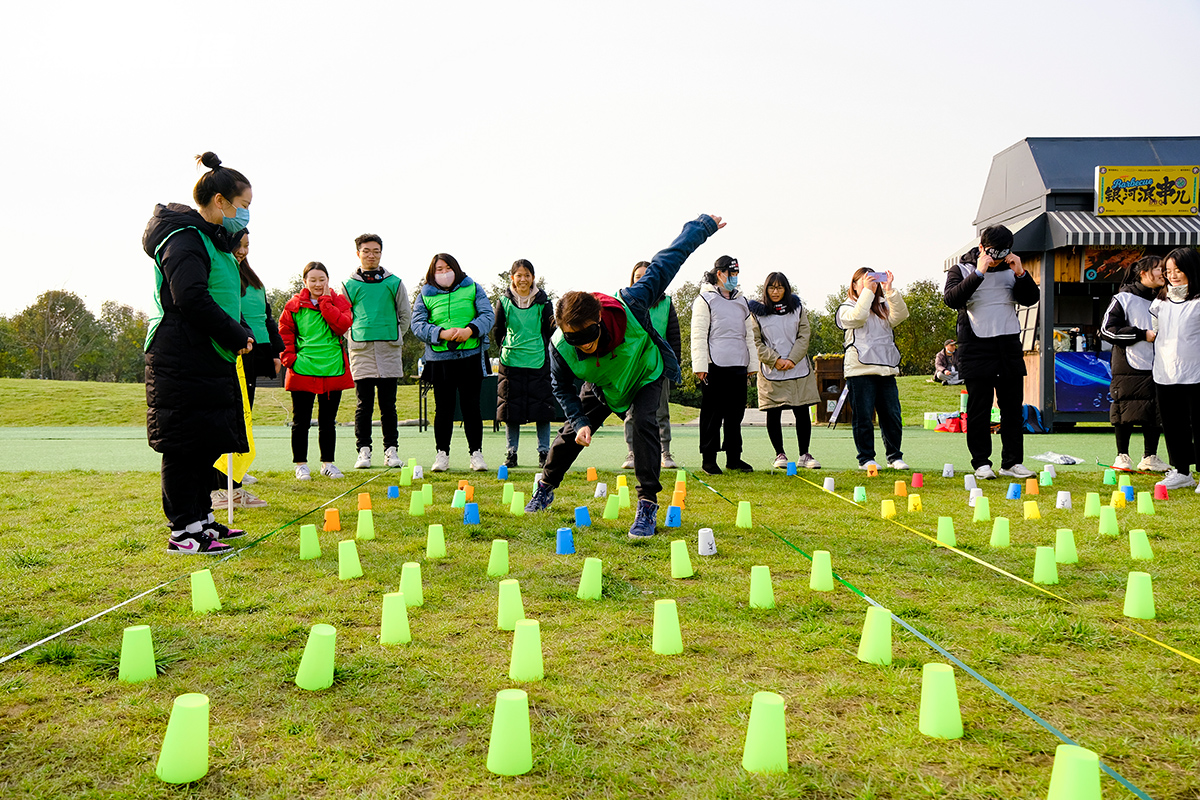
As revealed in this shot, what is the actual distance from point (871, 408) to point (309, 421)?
5508 millimetres

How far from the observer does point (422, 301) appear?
8250 mm

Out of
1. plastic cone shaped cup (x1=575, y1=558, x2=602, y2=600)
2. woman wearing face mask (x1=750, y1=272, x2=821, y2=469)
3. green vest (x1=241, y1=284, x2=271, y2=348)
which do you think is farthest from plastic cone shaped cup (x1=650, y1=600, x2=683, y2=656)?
woman wearing face mask (x1=750, y1=272, x2=821, y2=469)

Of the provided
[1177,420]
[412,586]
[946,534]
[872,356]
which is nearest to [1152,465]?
[1177,420]

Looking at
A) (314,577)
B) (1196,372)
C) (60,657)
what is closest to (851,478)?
(1196,372)

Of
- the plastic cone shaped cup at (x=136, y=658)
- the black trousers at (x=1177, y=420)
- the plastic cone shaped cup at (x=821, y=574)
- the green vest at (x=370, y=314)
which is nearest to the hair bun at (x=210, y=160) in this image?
the plastic cone shaped cup at (x=136, y=658)

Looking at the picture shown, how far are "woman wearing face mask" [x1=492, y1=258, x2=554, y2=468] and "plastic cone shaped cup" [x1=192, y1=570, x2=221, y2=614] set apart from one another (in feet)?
16.7

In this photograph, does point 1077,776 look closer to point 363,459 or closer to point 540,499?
point 540,499

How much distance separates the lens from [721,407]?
8.59 meters

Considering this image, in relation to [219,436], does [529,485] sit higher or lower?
lower

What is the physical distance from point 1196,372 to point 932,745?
244 inches

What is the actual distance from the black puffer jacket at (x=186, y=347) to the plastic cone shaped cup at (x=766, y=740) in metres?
3.71

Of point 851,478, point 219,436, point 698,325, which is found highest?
point 698,325

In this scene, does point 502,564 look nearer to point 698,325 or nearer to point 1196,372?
point 698,325

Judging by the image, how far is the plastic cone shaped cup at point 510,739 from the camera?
196 centimetres
